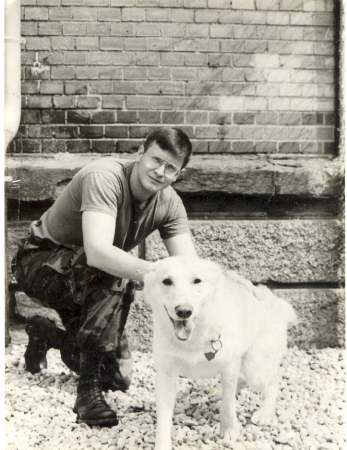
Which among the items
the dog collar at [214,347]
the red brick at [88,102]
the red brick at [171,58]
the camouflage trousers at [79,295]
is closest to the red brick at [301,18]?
the red brick at [171,58]

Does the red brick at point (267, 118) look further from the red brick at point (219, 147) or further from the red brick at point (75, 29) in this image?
the red brick at point (75, 29)

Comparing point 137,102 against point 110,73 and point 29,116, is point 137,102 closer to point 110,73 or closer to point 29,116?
point 110,73

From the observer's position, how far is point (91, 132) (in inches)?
145

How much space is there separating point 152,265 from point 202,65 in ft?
6.05

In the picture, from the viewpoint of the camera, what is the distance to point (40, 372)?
329 cm

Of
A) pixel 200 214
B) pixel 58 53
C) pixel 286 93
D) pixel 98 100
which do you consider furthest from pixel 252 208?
pixel 58 53

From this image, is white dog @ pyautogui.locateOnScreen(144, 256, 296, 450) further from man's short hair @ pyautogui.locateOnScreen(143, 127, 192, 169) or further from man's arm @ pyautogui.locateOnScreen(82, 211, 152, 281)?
man's short hair @ pyautogui.locateOnScreen(143, 127, 192, 169)

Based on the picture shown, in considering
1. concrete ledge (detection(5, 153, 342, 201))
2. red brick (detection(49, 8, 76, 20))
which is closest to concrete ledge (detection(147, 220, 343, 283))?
concrete ledge (detection(5, 153, 342, 201))

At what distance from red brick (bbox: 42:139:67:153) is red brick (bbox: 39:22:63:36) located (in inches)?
29.3

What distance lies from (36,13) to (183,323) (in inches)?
96.9

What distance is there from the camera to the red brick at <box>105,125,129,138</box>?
3.69 m

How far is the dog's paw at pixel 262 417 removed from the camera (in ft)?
9.12

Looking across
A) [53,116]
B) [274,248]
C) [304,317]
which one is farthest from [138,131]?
[304,317]

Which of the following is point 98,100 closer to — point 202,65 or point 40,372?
point 202,65
